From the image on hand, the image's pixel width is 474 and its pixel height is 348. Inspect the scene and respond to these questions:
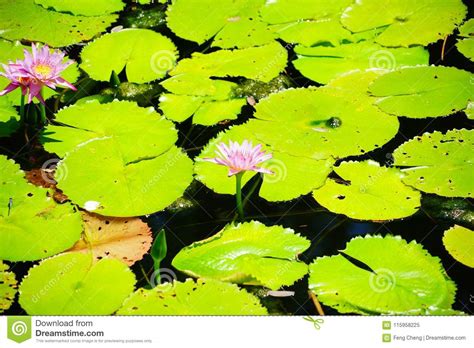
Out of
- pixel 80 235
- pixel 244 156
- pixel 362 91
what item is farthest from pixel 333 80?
pixel 80 235

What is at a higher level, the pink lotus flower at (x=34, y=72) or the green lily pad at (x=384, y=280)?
the pink lotus flower at (x=34, y=72)

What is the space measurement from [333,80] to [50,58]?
2.59ft

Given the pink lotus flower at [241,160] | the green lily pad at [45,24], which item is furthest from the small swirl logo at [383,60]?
the green lily pad at [45,24]

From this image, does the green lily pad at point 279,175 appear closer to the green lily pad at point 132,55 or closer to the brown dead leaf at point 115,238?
the brown dead leaf at point 115,238

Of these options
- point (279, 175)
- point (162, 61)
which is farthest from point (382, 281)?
point (162, 61)

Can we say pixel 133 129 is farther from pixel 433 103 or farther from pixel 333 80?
pixel 433 103

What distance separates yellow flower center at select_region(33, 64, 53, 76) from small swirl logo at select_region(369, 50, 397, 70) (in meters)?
0.93

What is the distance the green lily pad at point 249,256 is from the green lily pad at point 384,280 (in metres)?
0.06

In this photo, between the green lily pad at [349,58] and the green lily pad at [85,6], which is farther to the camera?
the green lily pad at [85,6]

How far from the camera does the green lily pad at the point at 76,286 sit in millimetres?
1314

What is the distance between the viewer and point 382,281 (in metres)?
1.36

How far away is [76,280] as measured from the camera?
135 centimetres
